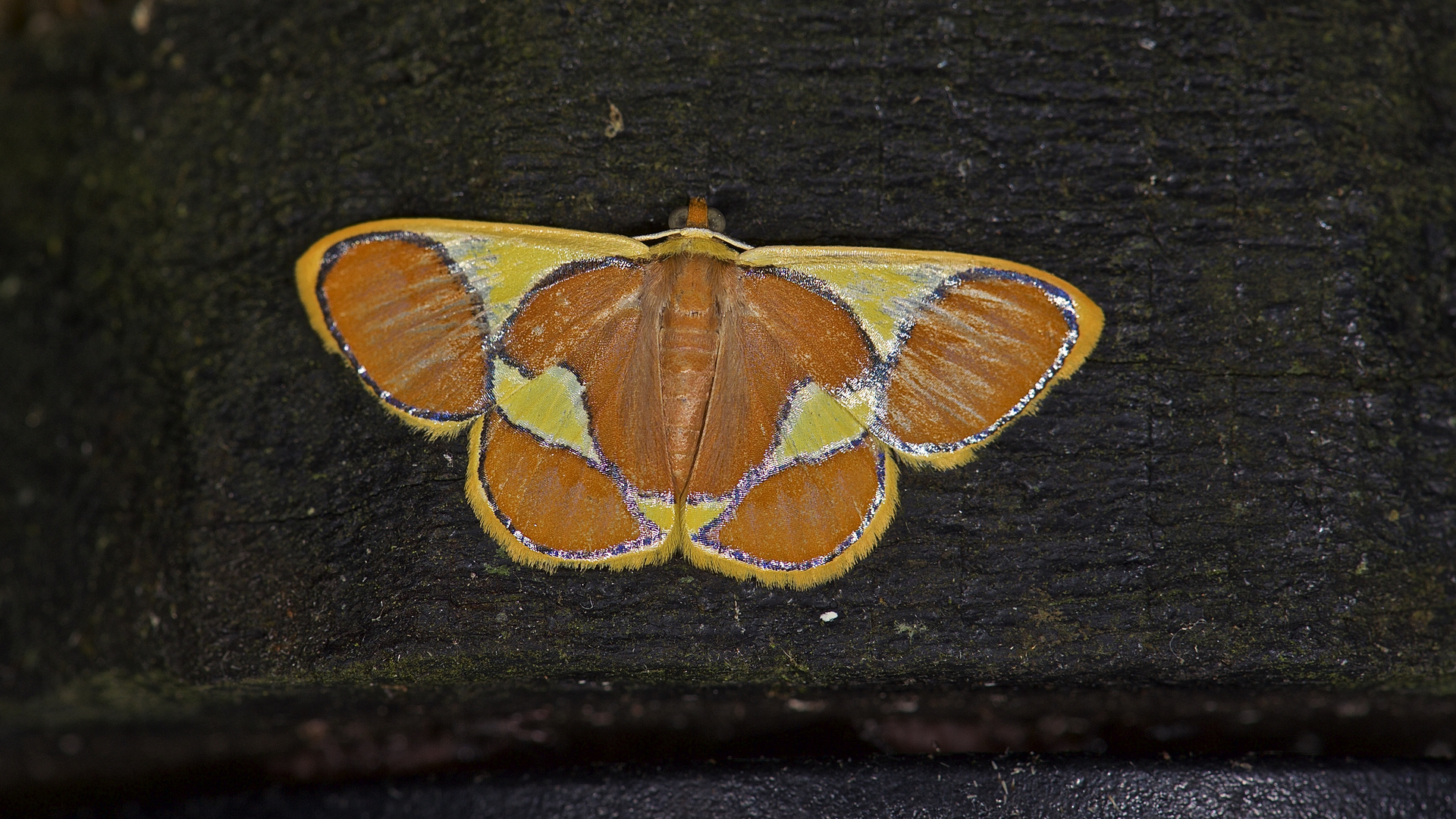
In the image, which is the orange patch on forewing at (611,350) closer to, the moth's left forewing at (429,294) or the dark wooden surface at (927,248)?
the moth's left forewing at (429,294)

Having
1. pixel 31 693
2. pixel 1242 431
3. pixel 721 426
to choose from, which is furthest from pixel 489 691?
pixel 1242 431

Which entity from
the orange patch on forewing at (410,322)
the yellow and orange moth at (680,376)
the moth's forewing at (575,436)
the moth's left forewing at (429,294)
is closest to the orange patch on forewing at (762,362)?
the yellow and orange moth at (680,376)

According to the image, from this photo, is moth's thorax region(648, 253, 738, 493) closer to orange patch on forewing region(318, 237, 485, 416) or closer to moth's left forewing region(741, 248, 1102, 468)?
moth's left forewing region(741, 248, 1102, 468)

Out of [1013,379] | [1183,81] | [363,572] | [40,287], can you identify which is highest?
[1183,81]

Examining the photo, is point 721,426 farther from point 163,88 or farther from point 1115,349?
point 163,88

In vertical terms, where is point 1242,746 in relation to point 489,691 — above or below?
below

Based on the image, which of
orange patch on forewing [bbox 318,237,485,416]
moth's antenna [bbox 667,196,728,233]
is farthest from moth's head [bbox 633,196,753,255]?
orange patch on forewing [bbox 318,237,485,416]
